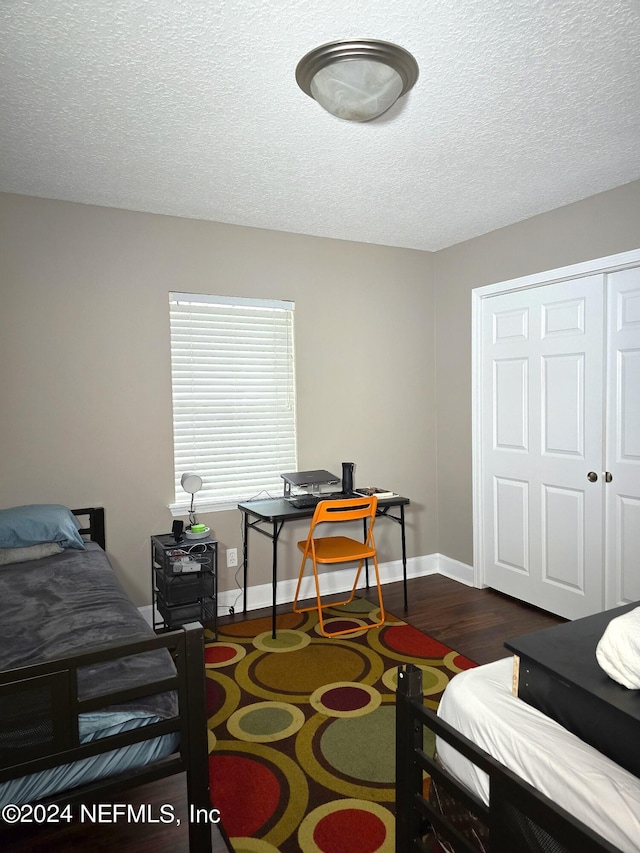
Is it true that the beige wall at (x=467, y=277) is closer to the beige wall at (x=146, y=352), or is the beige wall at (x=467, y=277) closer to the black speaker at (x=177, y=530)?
the beige wall at (x=146, y=352)

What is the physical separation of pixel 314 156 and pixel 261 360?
149 centimetres

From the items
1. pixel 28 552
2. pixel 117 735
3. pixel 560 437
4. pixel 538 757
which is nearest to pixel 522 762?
pixel 538 757

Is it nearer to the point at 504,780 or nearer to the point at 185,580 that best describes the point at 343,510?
the point at 185,580

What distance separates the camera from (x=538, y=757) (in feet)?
4.04

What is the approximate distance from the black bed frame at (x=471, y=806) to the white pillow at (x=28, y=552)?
82.6 inches

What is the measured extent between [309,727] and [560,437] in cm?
230

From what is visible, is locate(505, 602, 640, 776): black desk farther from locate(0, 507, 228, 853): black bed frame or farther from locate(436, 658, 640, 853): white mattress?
locate(0, 507, 228, 853): black bed frame

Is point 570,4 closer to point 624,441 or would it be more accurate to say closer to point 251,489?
point 624,441

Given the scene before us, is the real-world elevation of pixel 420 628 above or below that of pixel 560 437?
below

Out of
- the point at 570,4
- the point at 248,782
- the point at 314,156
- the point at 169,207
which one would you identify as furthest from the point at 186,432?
the point at 570,4

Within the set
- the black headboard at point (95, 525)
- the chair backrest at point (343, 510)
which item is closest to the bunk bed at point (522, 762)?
the chair backrest at point (343, 510)

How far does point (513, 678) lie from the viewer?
152cm

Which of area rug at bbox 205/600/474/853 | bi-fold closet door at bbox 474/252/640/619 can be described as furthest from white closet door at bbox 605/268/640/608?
area rug at bbox 205/600/474/853

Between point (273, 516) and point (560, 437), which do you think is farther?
point (560, 437)
